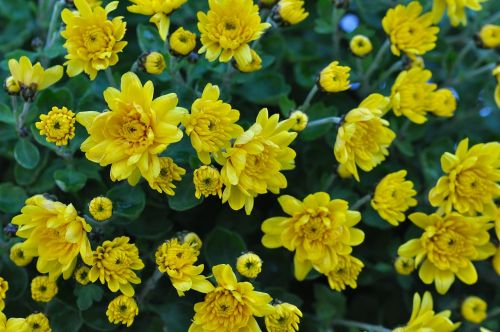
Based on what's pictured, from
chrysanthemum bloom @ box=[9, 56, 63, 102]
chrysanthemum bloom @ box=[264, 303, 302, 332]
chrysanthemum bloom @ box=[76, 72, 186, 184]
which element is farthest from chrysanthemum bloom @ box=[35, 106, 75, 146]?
chrysanthemum bloom @ box=[264, 303, 302, 332]

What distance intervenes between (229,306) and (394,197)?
0.41 meters

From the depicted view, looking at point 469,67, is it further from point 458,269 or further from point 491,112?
point 458,269

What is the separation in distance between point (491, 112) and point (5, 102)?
→ 1188 mm

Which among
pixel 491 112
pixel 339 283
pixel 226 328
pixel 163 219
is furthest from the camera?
pixel 491 112

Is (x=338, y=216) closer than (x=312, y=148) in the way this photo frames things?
Yes

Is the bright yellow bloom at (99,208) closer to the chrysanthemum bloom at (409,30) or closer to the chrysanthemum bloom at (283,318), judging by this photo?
the chrysanthemum bloom at (283,318)

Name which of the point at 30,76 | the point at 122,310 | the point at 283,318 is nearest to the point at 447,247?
the point at 283,318

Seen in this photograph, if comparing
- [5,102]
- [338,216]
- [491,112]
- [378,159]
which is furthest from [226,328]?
[491,112]

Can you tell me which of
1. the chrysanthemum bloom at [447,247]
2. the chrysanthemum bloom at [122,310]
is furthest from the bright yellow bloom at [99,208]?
the chrysanthemum bloom at [447,247]

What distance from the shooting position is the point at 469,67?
1.93 meters

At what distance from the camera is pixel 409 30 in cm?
160

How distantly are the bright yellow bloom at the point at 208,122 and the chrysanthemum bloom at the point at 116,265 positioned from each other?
0.22m

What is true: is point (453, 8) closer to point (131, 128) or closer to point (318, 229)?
point (318, 229)

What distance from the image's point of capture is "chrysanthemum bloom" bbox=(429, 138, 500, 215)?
1.46 meters
